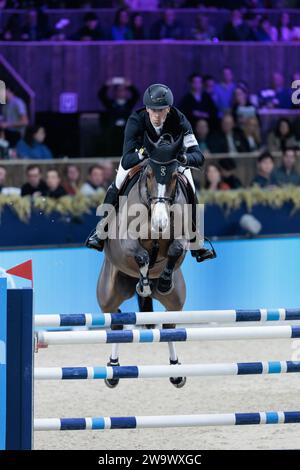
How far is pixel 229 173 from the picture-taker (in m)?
11.5

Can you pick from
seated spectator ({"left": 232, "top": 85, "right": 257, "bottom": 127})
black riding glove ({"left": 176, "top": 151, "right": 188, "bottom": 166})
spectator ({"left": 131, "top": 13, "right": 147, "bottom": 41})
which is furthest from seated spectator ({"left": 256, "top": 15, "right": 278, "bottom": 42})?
black riding glove ({"left": 176, "top": 151, "right": 188, "bottom": 166})

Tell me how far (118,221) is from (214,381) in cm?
167

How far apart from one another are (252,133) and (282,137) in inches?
14.7

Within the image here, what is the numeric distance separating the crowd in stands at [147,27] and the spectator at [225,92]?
2.00 ft

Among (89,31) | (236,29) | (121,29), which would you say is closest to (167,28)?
(121,29)

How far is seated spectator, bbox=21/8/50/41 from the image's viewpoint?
12969 millimetres

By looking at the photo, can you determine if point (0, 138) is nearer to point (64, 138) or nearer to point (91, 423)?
point (64, 138)

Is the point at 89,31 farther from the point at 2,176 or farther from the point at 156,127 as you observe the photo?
the point at 156,127

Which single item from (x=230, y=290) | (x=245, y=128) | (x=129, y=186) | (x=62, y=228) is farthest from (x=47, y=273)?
(x=245, y=128)

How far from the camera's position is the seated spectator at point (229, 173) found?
11.4m

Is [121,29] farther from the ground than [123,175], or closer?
farther from the ground

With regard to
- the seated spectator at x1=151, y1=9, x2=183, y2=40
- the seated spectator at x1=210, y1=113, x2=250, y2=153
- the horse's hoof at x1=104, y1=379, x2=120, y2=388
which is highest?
the seated spectator at x1=151, y1=9, x2=183, y2=40

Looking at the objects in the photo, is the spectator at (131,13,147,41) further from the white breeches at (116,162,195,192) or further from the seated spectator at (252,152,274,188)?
the white breeches at (116,162,195,192)

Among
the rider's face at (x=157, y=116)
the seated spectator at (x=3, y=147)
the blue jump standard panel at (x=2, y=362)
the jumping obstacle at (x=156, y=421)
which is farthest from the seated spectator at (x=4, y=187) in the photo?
the blue jump standard panel at (x=2, y=362)
